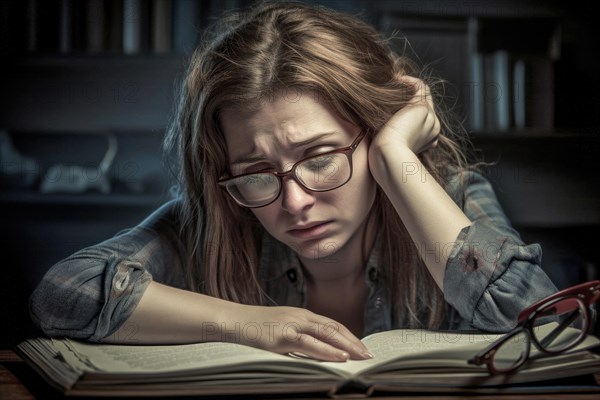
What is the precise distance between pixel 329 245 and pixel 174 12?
4.28ft

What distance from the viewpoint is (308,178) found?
111 centimetres

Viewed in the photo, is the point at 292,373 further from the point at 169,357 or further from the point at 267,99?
the point at 267,99

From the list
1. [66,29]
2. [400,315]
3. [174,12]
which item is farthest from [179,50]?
[400,315]

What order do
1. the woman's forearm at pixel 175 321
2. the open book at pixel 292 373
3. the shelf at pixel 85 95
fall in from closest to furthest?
the open book at pixel 292 373 → the woman's forearm at pixel 175 321 → the shelf at pixel 85 95

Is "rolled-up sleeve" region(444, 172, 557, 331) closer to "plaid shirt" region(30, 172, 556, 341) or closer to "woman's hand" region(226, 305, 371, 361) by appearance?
"plaid shirt" region(30, 172, 556, 341)

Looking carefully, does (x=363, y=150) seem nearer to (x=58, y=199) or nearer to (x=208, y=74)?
(x=208, y=74)

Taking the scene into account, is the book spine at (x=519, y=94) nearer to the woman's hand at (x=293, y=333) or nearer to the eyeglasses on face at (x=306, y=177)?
the eyeglasses on face at (x=306, y=177)

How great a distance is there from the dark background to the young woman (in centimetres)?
79

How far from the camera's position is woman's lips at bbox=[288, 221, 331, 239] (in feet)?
3.66

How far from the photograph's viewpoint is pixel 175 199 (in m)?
1.39

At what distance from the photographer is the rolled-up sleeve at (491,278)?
1000mm

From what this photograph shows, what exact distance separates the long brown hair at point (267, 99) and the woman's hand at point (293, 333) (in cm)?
30

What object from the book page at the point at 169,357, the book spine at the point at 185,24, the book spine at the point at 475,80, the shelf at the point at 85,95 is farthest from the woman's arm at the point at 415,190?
the shelf at the point at 85,95

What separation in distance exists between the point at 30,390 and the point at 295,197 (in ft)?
1.51
